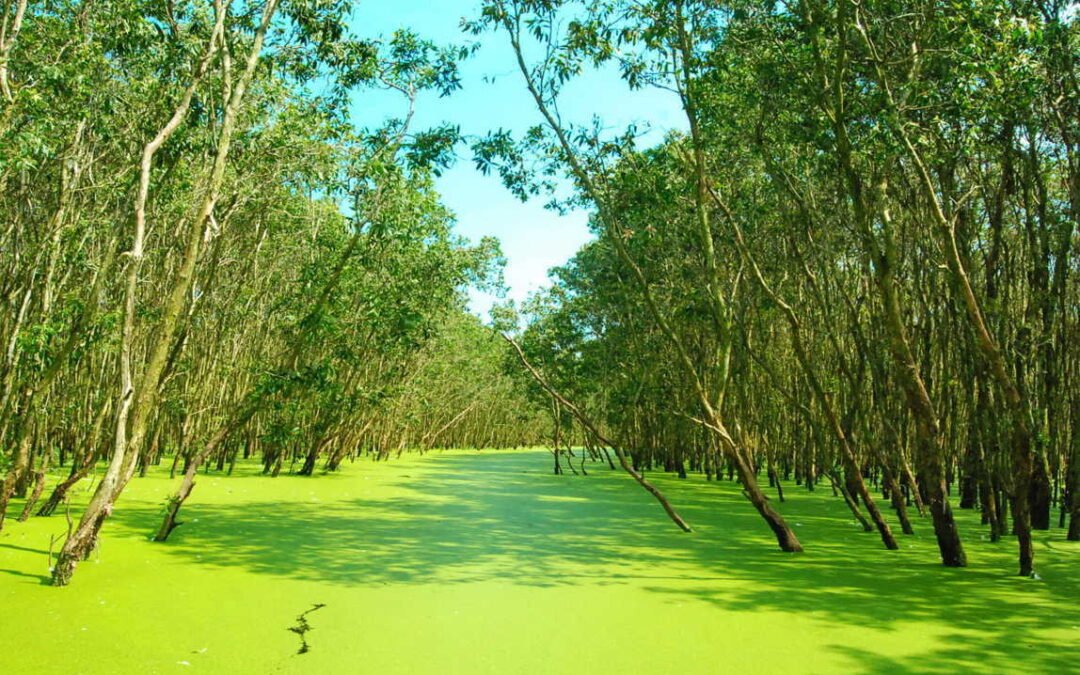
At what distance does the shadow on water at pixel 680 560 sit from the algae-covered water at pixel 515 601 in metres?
0.03

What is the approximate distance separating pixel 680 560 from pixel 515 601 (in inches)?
94.3

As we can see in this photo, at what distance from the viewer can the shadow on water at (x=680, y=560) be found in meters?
5.02

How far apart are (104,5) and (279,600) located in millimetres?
5701

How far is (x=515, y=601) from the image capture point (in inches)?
214

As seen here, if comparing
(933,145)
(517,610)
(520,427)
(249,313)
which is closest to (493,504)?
(249,313)

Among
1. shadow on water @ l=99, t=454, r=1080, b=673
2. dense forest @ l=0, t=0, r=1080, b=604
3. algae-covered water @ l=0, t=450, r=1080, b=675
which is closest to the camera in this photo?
algae-covered water @ l=0, t=450, r=1080, b=675

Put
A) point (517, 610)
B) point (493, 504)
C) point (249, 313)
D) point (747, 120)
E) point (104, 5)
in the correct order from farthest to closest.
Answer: point (249, 313) → point (493, 504) → point (747, 120) → point (104, 5) → point (517, 610)

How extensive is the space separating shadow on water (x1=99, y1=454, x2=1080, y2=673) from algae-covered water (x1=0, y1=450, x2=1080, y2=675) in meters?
0.03

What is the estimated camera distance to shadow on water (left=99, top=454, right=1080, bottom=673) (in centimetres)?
502

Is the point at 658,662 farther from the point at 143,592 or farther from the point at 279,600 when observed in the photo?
the point at 143,592

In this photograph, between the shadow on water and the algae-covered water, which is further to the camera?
the shadow on water

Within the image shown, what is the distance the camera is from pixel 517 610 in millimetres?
5180

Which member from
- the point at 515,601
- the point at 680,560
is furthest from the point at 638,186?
the point at 515,601

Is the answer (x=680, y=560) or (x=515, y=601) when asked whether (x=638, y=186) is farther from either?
(x=515, y=601)
